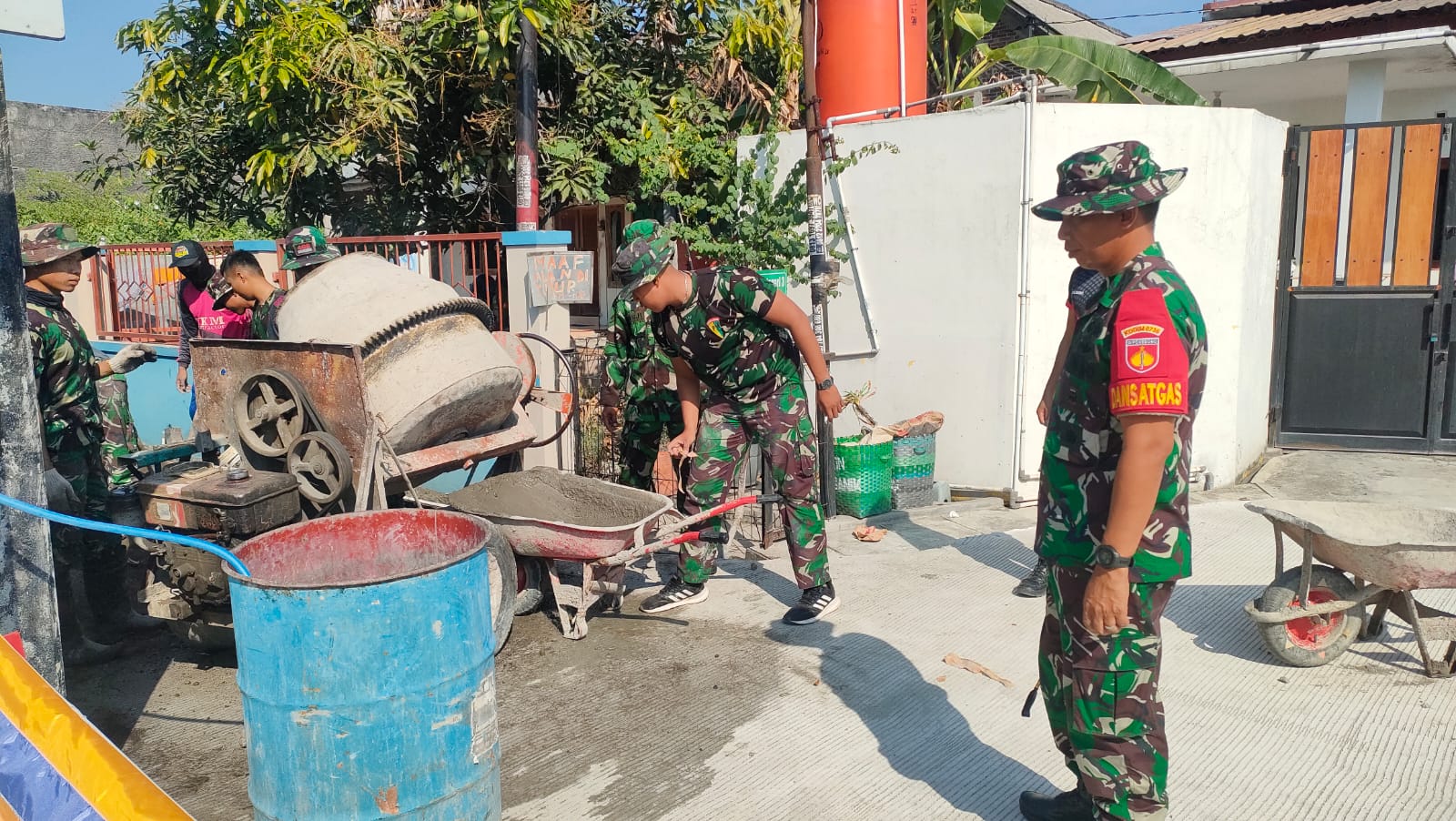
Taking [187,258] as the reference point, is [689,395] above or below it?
below

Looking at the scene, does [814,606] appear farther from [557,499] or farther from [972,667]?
[557,499]

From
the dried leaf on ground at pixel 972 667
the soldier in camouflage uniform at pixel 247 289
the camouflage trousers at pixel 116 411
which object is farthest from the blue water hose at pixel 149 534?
the camouflage trousers at pixel 116 411

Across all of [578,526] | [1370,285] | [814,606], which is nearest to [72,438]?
[578,526]

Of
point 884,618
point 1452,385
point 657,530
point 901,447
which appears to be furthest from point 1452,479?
point 657,530

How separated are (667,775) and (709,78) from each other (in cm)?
863

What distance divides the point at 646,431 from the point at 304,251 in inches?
84.1

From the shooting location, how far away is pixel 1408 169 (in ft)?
23.7

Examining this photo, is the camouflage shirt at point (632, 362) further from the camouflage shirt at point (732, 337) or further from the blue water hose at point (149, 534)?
the blue water hose at point (149, 534)

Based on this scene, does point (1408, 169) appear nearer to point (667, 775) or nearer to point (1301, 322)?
point (1301, 322)

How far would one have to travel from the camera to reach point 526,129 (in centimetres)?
866

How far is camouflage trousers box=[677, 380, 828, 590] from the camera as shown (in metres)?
4.72

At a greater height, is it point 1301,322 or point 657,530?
point 1301,322

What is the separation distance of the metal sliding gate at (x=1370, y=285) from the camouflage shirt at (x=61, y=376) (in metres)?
7.94

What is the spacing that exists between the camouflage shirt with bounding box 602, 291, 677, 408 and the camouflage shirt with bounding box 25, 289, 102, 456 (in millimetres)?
2602
